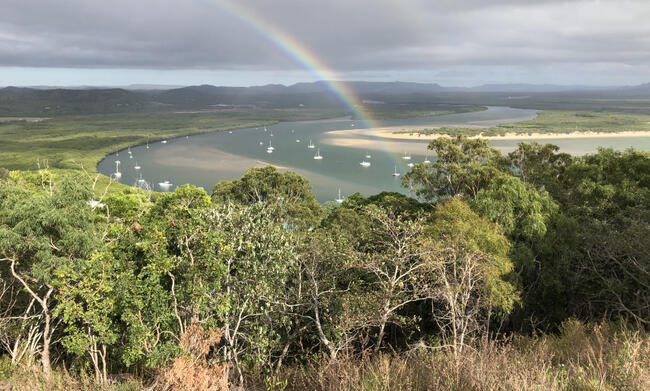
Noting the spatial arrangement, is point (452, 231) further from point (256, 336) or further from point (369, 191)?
point (369, 191)

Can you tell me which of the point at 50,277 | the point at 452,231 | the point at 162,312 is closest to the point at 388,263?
the point at 452,231

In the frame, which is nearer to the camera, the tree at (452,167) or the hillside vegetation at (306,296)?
the hillside vegetation at (306,296)

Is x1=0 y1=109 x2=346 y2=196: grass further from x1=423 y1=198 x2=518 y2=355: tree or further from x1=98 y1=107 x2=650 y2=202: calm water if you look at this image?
x1=423 y1=198 x2=518 y2=355: tree

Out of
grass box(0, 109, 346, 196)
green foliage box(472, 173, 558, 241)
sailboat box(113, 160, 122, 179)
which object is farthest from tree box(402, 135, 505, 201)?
sailboat box(113, 160, 122, 179)

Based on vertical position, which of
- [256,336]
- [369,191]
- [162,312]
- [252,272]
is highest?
[252,272]

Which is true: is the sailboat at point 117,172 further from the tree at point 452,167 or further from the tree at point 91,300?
the tree at point 91,300

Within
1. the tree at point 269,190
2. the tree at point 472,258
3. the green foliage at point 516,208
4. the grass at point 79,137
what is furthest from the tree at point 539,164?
the grass at point 79,137
